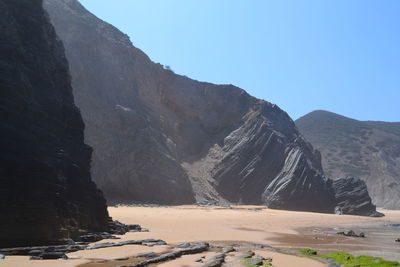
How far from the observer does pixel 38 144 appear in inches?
799

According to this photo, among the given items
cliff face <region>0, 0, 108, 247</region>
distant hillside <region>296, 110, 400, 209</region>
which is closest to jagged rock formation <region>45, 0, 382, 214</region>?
cliff face <region>0, 0, 108, 247</region>

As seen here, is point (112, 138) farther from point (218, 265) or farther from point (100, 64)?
point (218, 265)

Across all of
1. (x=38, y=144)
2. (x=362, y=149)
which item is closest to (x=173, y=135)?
(x=38, y=144)

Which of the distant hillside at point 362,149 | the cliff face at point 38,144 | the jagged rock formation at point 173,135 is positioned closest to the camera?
the cliff face at point 38,144

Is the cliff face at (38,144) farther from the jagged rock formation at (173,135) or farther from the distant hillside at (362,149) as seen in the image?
the distant hillside at (362,149)

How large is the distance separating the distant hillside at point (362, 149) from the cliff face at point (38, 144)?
101852mm

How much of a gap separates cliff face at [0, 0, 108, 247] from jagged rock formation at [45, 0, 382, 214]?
2891 centimetres

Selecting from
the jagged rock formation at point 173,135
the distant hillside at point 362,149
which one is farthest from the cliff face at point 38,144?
the distant hillside at point 362,149

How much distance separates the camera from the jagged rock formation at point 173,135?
56.1 m

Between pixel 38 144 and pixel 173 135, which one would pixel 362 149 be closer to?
pixel 173 135

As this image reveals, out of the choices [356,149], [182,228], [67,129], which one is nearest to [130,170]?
[182,228]

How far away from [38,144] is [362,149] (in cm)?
14196

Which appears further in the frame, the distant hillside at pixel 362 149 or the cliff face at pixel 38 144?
the distant hillside at pixel 362 149

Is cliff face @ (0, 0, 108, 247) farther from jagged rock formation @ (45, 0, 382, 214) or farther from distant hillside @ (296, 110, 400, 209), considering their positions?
distant hillside @ (296, 110, 400, 209)
